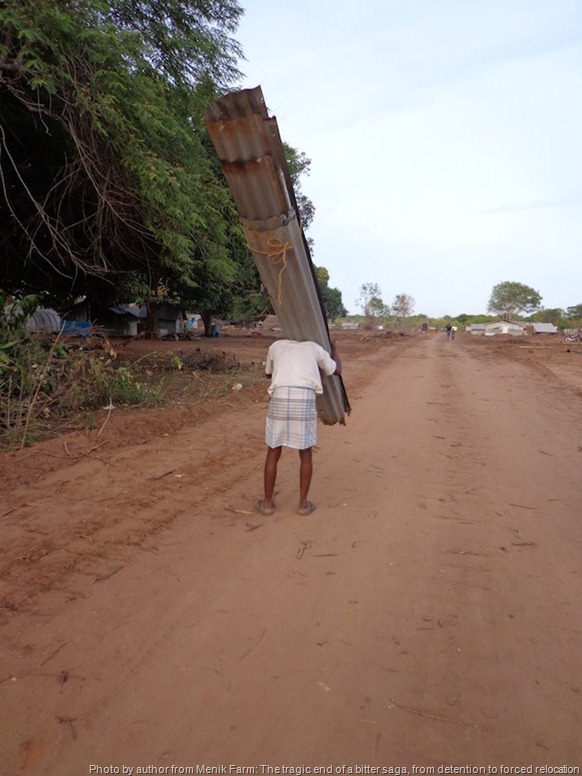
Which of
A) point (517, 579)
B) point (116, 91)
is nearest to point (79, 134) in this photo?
point (116, 91)

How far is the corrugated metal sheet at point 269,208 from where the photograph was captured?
11.8 feet

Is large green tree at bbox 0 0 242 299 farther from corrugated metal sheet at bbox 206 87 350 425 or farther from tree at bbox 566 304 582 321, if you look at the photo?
Answer: tree at bbox 566 304 582 321

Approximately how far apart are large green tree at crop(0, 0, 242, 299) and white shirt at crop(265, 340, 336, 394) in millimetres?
3999

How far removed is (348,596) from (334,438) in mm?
4164

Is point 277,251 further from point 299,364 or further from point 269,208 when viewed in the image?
point 299,364

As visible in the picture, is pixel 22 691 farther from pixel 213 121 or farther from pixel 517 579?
pixel 213 121

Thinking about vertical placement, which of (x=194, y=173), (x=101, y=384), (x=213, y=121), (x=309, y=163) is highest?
(x=309, y=163)

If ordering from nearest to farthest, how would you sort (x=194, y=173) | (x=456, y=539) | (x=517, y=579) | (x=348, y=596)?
(x=348, y=596)
(x=517, y=579)
(x=456, y=539)
(x=194, y=173)

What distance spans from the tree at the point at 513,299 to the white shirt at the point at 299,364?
90.8m

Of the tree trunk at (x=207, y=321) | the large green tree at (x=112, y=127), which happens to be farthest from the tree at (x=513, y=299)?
the large green tree at (x=112, y=127)

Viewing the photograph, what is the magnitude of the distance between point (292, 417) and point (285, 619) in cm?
178

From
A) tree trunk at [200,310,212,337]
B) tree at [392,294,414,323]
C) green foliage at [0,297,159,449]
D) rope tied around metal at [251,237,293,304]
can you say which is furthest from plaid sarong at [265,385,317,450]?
tree at [392,294,414,323]

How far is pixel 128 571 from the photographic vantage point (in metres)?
3.39

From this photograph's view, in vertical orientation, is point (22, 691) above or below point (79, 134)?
below
